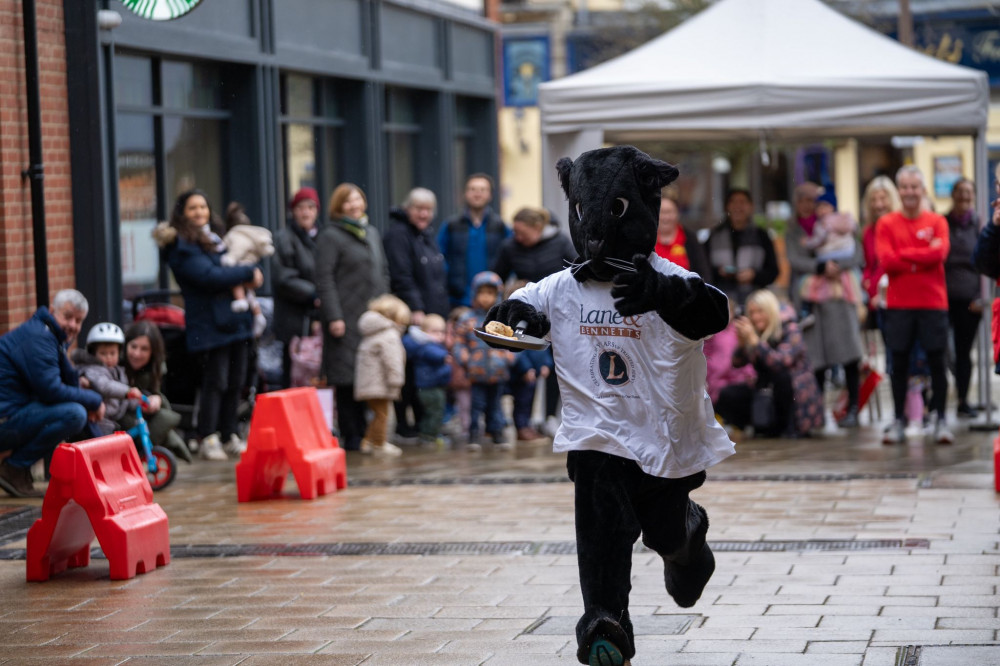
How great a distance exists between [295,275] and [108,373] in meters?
2.54

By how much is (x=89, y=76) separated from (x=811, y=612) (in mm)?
7686

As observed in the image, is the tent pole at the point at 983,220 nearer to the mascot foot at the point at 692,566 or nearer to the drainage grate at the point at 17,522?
the drainage grate at the point at 17,522

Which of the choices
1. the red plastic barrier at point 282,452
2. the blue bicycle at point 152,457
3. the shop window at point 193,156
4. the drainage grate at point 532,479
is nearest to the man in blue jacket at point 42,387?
the blue bicycle at point 152,457

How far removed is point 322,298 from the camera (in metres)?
12.3

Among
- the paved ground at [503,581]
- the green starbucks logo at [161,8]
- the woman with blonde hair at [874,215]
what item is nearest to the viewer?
A: the paved ground at [503,581]

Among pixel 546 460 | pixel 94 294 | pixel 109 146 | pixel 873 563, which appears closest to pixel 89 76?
pixel 109 146

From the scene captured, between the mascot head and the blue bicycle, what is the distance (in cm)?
520

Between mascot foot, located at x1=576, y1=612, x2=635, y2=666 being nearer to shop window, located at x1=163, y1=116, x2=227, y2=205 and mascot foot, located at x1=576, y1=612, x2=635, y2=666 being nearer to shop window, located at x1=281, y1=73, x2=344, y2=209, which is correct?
shop window, located at x1=163, y1=116, x2=227, y2=205

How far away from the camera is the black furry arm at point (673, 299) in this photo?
5.12m

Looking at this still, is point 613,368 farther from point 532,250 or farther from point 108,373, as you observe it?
point 532,250

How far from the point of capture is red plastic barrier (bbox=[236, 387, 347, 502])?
9820 mm

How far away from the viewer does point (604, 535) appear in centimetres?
536

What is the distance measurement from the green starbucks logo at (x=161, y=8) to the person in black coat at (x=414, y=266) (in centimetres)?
286

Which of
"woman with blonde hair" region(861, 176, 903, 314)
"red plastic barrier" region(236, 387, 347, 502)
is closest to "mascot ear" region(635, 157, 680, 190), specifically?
"red plastic barrier" region(236, 387, 347, 502)
